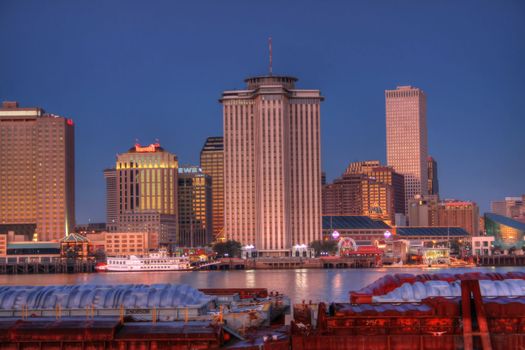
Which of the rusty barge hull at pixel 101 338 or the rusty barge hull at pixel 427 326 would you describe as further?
the rusty barge hull at pixel 101 338

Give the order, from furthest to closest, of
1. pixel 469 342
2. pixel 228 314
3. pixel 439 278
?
1. pixel 439 278
2. pixel 228 314
3. pixel 469 342

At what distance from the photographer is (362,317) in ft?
147

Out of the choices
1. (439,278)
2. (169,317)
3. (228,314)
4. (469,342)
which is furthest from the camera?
(439,278)

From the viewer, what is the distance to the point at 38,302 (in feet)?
175

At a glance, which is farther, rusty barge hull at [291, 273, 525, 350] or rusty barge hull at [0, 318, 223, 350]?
rusty barge hull at [0, 318, 223, 350]

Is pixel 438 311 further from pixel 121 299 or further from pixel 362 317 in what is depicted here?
pixel 121 299

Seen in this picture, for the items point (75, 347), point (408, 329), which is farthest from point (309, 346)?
point (75, 347)

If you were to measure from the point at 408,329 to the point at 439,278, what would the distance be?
55.4ft

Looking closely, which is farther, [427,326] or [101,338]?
[427,326]

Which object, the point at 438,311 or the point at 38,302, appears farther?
the point at 38,302

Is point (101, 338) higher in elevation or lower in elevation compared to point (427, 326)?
lower

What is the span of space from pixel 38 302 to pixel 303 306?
1652 centimetres

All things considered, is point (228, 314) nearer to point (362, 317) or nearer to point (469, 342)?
point (362, 317)

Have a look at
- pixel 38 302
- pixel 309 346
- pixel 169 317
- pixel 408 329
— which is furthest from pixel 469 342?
pixel 38 302
